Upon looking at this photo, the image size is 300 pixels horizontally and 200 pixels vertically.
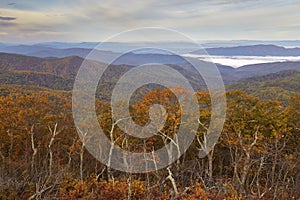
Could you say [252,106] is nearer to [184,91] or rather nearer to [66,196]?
[184,91]

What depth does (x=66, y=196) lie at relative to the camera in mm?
13938

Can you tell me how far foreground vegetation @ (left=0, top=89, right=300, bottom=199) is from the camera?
15.2m

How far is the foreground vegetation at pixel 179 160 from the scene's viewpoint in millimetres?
15219

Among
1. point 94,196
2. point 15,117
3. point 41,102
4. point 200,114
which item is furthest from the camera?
point 41,102

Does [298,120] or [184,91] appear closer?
[184,91]

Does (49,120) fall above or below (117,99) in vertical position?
below

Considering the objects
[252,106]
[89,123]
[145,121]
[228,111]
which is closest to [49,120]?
[89,123]

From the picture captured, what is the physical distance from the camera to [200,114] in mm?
19047

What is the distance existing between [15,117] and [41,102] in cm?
328

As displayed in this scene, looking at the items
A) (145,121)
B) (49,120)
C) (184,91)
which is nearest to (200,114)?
(184,91)

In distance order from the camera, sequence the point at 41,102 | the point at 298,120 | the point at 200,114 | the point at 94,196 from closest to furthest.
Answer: the point at 94,196, the point at 200,114, the point at 298,120, the point at 41,102

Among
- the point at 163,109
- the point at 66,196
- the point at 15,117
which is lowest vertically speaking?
the point at 66,196

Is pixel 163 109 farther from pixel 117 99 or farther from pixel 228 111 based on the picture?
pixel 228 111

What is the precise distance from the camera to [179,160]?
21266 mm
